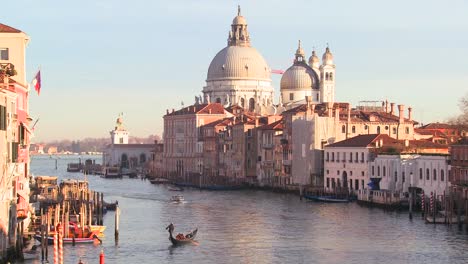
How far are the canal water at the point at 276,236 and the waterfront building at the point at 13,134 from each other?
274cm

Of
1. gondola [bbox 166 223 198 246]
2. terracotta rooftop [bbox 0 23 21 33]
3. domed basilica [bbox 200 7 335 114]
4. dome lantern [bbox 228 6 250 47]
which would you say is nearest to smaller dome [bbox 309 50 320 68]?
domed basilica [bbox 200 7 335 114]

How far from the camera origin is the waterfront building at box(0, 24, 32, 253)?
2345 cm

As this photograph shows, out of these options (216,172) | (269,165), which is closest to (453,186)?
(269,165)

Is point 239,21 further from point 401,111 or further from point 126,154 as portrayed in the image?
point 401,111

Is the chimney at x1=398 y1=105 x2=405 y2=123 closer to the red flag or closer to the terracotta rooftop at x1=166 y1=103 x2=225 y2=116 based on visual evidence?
the terracotta rooftop at x1=166 y1=103 x2=225 y2=116

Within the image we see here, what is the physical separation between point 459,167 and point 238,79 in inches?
2408

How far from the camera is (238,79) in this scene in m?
104

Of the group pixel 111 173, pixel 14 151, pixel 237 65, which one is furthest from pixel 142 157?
pixel 14 151

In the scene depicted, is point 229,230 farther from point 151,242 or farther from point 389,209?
point 389,209

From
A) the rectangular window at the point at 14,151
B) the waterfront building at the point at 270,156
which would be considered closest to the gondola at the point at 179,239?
the rectangular window at the point at 14,151

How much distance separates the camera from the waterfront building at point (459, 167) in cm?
4184

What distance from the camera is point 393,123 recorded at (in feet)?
223

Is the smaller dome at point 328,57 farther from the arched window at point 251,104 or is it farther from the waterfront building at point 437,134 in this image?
the waterfront building at point 437,134

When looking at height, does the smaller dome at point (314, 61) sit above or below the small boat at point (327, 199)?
above
